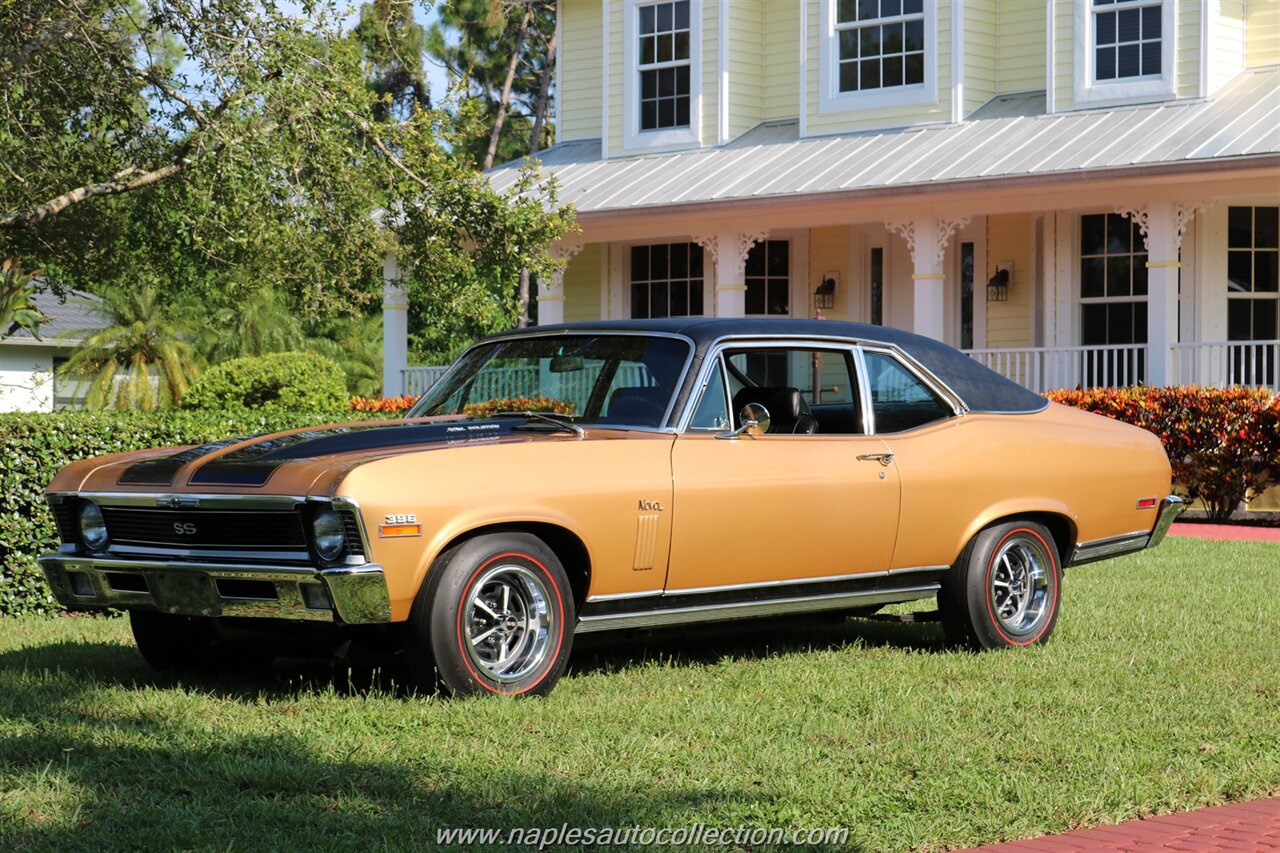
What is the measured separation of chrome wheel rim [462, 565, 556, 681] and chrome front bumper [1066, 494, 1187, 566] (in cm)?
333

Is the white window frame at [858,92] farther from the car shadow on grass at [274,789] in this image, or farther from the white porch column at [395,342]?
the car shadow on grass at [274,789]

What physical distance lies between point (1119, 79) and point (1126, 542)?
12579 millimetres

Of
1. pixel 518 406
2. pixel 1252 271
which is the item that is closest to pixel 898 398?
pixel 518 406

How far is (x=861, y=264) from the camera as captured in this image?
22.9 meters

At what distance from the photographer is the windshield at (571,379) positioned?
24.6 feet

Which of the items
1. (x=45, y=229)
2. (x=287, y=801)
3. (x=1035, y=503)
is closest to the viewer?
(x=287, y=801)

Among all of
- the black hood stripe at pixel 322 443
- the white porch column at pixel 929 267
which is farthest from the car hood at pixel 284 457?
the white porch column at pixel 929 267

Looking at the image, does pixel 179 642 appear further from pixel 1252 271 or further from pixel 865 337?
pixel 1252 271

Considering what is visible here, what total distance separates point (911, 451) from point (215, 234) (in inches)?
328

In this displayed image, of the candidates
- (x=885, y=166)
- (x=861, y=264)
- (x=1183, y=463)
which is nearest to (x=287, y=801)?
(x=1183, y=463)

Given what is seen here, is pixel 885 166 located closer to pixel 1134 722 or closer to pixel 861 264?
pixel 861 264

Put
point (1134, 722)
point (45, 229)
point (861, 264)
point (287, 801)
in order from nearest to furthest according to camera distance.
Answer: point (287, 801), point (1134, 722), point (45, 229), point (861, 264)

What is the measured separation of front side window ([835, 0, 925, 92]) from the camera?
21906 millimetres

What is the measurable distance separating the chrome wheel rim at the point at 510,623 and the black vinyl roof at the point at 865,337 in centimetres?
141
